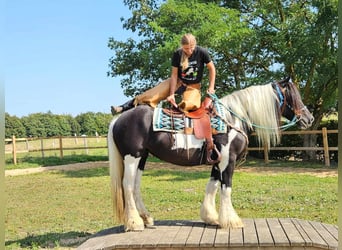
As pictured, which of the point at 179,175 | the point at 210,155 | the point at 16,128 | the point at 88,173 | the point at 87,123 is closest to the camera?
the point at 210,155

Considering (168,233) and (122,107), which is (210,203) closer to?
(168,233)

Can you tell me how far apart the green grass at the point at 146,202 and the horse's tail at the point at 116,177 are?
970mm

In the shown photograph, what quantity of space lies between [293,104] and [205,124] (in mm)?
965

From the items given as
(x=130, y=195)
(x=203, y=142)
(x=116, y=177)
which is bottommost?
(x=130, y=195)

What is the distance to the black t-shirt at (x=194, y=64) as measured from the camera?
13.5ft

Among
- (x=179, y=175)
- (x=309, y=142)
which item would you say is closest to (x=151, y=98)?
(x=179, y=175)

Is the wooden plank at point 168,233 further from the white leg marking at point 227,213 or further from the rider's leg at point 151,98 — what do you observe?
the rider's leg at point 151,98

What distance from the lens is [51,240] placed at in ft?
16.4

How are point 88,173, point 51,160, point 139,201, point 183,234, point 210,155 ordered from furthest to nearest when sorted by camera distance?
point 51,160 < point 88,173 < point 139,201 < point 210,155 < point 183,234

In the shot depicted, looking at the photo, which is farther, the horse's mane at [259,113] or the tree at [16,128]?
the tree at [16,128]

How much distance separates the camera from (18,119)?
70.4 ft

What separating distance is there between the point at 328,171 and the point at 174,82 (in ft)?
30.6

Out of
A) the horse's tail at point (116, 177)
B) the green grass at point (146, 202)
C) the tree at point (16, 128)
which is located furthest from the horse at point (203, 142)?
the tree at point (16, 128)

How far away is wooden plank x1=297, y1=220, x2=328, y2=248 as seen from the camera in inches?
137
